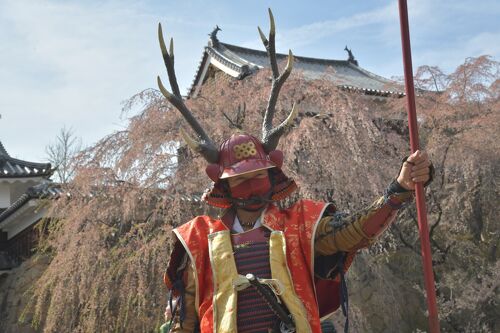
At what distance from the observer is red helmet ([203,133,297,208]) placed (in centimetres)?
266

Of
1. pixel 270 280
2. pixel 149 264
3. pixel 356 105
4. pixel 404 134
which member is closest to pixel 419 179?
pixel 270 280

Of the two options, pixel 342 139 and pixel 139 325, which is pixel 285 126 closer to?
pixel 342 139

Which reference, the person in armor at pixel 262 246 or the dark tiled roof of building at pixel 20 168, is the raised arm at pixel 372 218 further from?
the dark tiled roof of building at pixel 20 168

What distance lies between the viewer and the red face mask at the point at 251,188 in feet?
8.80

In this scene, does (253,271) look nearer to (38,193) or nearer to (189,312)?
(189,312)

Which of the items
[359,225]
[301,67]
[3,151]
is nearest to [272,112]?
[359,225]

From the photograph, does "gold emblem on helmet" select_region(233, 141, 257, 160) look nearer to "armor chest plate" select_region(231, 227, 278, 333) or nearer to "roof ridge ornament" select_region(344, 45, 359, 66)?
"armor chest plate" select_region(231, 227, 278, 333)

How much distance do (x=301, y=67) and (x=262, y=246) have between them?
44.8 ft

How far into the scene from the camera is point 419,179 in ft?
7.22

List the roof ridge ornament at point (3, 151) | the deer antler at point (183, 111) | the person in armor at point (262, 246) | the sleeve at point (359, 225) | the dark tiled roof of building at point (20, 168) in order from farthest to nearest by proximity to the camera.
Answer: the roof ridge ornament at point (3, 151) → the dark tiled roof of building at point (20, 168) → the deer antler at point (183, 111) → the person in armor at point (262, 246) → the sleeve at point (359, 225)

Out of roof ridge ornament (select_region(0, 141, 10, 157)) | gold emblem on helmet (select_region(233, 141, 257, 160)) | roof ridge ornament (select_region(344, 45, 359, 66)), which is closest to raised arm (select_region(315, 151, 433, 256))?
gold emblem on helmet (select_region(233, 141, 257, 160))

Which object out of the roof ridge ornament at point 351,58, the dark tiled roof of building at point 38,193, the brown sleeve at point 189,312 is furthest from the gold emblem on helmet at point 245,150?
the roof ridge ornament at point 351,58

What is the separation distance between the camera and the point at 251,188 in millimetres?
2678

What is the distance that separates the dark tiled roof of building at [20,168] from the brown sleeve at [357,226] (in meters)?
8.79
